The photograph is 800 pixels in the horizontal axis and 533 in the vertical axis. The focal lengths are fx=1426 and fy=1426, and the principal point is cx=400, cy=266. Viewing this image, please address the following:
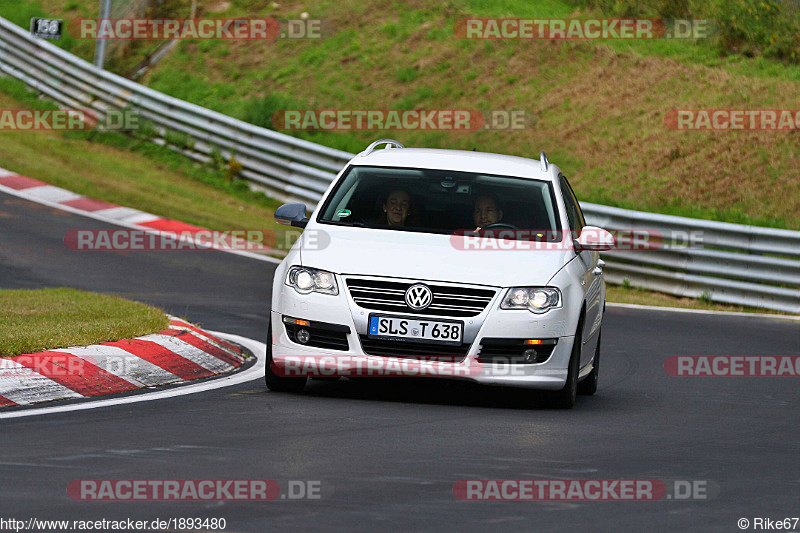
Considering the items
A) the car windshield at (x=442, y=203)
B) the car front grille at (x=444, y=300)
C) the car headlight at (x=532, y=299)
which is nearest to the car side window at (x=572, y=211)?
the car windshield at (x=442, y=203)

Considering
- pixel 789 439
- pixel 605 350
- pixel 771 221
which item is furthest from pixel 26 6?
pixel 789 439

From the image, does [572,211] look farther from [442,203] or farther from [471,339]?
[471,339]

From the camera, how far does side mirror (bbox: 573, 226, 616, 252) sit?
9.45 metres

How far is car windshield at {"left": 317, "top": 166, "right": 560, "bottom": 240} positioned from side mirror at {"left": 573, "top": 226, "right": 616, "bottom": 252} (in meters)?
0.18

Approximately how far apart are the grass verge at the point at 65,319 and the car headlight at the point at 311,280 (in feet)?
5.02

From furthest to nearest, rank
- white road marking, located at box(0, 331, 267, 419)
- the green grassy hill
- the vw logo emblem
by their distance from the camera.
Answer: the green grassy hill
the vw logo emblem
white road marking, located at box(0, 331, 267, 419)

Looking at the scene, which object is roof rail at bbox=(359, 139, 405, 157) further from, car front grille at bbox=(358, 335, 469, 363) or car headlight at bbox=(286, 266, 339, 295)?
car front grille at bbox=(358, 335, 469, 363)

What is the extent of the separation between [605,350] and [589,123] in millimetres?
12310

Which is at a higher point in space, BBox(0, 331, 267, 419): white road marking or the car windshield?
the car windshield

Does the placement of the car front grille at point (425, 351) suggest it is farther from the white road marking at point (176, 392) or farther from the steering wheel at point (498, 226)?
the white road marking at point (176, 392)

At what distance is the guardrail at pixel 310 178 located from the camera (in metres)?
17.6

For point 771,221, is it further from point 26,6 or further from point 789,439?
point 26,6

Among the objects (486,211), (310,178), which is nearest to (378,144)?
(486,211)

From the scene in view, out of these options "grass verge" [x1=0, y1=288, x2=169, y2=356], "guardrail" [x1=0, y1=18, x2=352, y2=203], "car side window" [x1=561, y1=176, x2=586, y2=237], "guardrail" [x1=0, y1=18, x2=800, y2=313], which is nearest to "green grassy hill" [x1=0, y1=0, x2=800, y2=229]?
"guardrail" [x1=0, y1=18, x2=352, y2=203]
